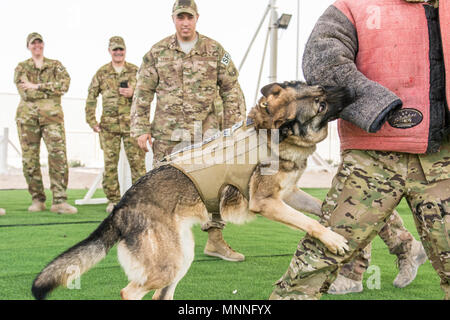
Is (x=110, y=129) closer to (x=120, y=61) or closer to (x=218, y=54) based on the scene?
(x=120, y=61)

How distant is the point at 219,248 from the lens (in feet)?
11.8

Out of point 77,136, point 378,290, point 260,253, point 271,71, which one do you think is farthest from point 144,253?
point 77,136

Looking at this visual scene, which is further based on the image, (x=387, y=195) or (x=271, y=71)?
(x=271, y=71)

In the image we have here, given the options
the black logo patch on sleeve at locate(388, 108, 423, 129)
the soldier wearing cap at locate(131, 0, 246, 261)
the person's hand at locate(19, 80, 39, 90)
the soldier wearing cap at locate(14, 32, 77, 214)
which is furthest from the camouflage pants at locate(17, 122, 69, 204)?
the black logo patch on sleeve at locate(388, 108, 423, 129)

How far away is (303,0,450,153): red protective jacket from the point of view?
1740 mm

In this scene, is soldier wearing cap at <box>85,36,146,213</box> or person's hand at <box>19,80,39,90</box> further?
soldier wearing cap at <box>85,36,146,213</box>

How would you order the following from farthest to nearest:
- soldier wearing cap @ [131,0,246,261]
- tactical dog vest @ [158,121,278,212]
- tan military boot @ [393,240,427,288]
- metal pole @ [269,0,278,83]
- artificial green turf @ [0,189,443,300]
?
metal pole @ [269,0,278,83], soldier wearing cap @ [131,0,246,261], tan military boot @ [393,240,427,288], artificial green turf @ [0,189,443,300], tactical dog vest @ [158,121,278,212]

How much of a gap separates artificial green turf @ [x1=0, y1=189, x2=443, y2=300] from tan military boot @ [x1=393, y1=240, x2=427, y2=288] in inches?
2.2

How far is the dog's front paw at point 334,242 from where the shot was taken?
1824 millimetres

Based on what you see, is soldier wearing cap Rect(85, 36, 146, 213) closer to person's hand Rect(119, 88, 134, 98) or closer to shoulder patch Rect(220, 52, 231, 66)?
person's hand Rect(119, 88, 134, 98)

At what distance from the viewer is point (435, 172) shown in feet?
5.90

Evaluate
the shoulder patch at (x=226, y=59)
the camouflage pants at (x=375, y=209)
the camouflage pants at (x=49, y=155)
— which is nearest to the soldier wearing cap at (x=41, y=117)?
the camouflage pants at (x=49, y=155)

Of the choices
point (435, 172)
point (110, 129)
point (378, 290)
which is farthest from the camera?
point (110, 129)

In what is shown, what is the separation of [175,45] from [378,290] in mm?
2541
